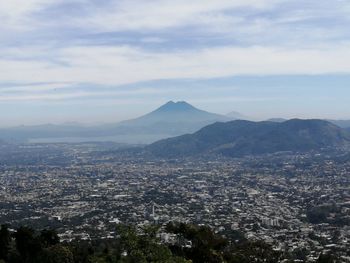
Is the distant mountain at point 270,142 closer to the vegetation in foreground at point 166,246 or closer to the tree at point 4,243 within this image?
the tree at point 4,243

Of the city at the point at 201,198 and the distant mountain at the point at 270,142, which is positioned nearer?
the city at the point at 201,198

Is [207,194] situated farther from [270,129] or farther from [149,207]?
[270,129]

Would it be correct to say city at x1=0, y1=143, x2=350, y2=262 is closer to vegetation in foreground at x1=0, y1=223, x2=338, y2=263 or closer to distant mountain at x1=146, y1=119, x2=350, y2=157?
vegetation in foreground at x1=0, y1=223, x2=338, y2=263

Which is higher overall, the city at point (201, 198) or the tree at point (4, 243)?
the tree at point (4, 243)

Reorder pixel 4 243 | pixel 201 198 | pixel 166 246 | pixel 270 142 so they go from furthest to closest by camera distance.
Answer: pixel 270 142 < pixel 201 198 < pixel 4 243 < pixel 166 246

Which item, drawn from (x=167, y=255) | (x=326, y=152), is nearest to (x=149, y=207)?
(x=167, y=255)

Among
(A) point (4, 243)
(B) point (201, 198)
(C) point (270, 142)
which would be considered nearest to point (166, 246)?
(A) point (4, 243)

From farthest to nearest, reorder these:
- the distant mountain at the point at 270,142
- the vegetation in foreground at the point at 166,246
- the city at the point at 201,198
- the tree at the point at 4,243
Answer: the distant mountain at the point at 270,142
the city at the point at 201,198
the tree at the point at 4,243
the vegetation in foreground at the point at 166,246

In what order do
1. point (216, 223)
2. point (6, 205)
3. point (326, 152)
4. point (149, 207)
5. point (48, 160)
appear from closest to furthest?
point (216, 223) < point (149, 207) < point (6, 205) < point (326, 152) < point (48, 160)

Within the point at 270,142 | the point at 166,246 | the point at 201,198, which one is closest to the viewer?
the point at 166,246

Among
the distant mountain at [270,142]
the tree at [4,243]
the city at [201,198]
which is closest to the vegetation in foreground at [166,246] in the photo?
the tree at [4,243]

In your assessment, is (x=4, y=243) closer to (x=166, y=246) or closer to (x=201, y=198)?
(x=166, y=246)
